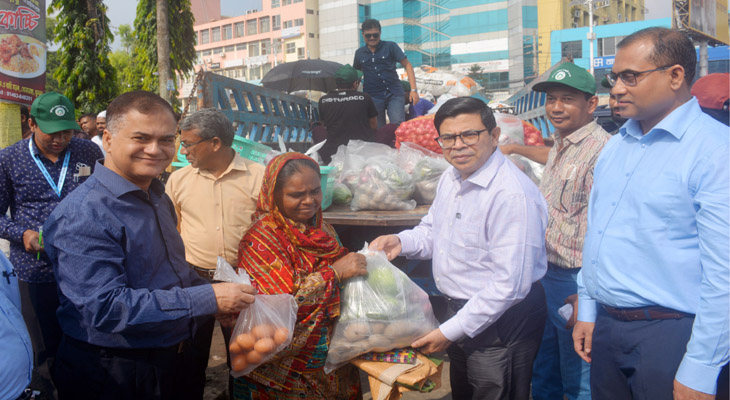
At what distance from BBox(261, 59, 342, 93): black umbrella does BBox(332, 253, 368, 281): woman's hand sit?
689 cm

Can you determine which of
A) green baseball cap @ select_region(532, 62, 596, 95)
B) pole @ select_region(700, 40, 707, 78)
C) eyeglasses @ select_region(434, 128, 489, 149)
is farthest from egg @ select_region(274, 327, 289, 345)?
pole @ select_region(700, 40, 707, 78)

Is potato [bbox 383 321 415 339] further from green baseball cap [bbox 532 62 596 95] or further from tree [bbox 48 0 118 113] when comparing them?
tree [bbox 48 0 118 113]

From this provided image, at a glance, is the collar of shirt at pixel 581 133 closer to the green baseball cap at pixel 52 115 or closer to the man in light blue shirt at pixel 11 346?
the man in light blue shirt at pixel 11 346

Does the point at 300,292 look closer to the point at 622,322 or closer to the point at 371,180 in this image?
the point at 622,322

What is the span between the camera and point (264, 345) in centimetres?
177

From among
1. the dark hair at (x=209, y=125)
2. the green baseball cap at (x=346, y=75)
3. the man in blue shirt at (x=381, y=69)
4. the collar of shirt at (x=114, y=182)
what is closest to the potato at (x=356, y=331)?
the collar of shirt at (x=114, y=182)

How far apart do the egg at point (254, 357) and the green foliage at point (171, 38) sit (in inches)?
542

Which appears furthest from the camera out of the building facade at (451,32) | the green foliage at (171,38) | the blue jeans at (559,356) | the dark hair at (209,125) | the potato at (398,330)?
the building facade at (451,32)

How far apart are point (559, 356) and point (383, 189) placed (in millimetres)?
1460

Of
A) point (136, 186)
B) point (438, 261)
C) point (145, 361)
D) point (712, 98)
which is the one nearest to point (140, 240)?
point (136, 186)

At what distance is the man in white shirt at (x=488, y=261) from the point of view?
71.9 inches

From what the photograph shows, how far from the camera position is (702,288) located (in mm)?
1372


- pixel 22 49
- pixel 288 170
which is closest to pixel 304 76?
pixel 22 49

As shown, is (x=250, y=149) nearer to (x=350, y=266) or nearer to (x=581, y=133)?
(x=350, y=266)
